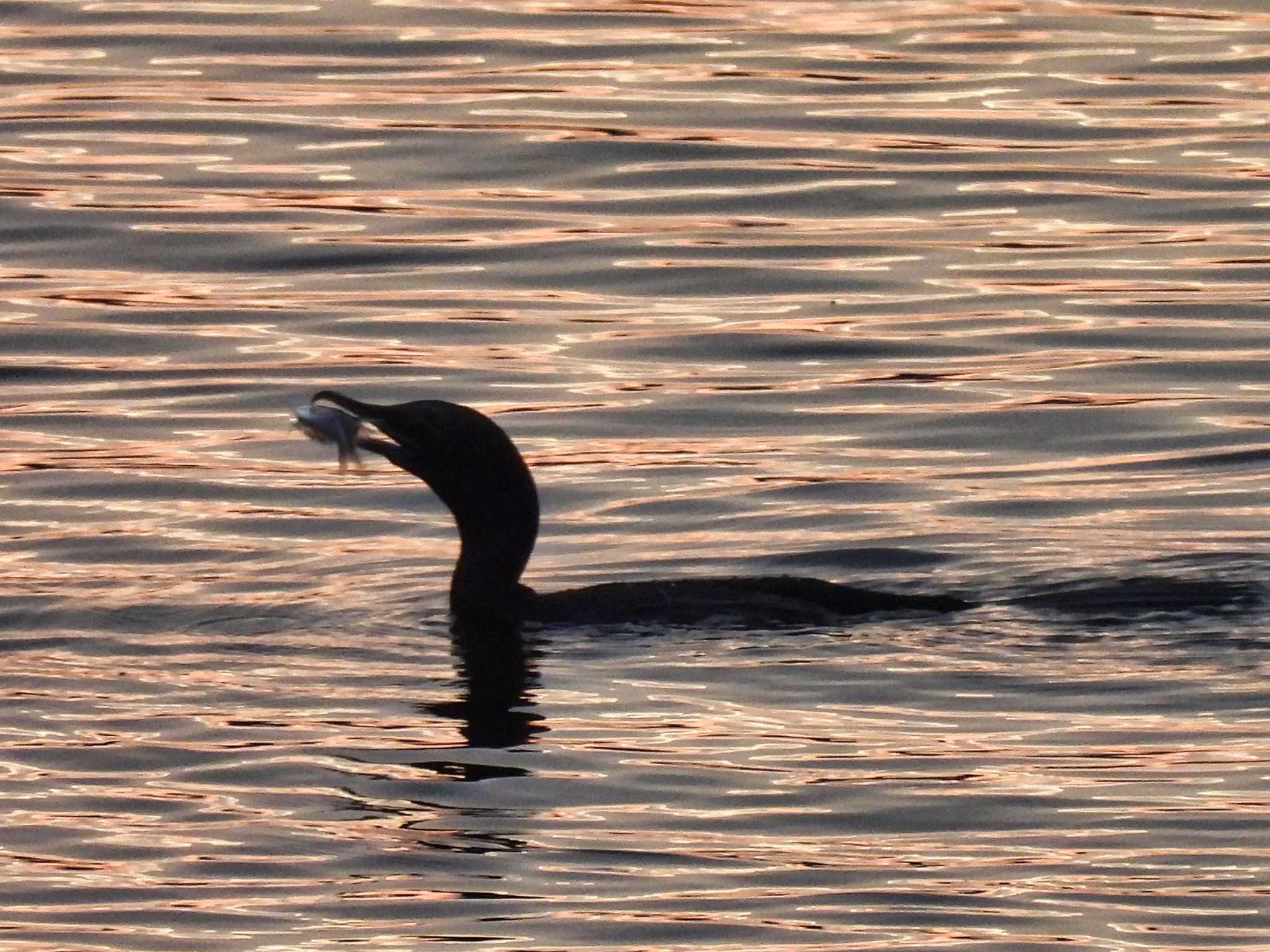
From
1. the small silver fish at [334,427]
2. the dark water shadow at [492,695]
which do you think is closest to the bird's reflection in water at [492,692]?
the dark water shadow at [492,695]

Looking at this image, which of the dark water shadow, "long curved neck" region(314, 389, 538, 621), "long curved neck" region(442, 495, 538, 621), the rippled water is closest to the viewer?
the rippled water

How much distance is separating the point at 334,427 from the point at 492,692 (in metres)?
1.41

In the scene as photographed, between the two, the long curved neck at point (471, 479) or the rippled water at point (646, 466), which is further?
the long curved neck at point (471, 479)

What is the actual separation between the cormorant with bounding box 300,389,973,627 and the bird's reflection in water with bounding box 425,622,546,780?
11cm

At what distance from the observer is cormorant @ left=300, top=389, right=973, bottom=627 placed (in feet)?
37.7

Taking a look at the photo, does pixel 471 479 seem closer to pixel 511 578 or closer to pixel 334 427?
pixel 511 578

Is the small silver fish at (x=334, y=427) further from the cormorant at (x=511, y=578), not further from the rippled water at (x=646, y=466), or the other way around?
the rippled water at (x=646, y=466)

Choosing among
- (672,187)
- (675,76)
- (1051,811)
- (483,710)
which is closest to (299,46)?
(675,76)

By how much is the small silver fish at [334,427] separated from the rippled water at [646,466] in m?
0.58

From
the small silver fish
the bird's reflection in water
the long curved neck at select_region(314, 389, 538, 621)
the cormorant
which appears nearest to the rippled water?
the bird's reflection in water

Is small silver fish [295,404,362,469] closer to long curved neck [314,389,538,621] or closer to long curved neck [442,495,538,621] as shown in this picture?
long curved neck [314,389,538,621]

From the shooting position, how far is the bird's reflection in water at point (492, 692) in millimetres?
10312

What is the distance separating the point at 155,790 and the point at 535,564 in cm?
367

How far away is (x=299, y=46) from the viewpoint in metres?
24.0
